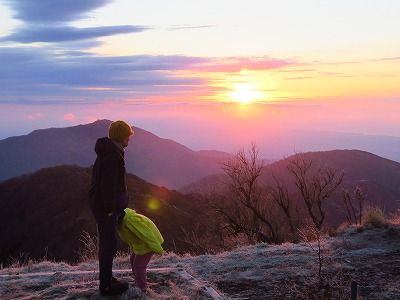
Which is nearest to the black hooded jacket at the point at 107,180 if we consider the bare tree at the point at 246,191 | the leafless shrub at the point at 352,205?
the leafless shrub at the point at 352,205

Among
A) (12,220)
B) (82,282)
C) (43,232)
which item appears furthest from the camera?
(12,220)

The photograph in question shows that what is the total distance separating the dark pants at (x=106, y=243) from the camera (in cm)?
579

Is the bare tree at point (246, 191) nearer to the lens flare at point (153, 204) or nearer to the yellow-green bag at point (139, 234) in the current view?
the yellow-green bag at point (139, 234)

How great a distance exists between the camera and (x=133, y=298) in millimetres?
5934

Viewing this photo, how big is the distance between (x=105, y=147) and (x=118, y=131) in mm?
237

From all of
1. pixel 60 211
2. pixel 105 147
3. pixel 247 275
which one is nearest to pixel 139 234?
pixel 105 147

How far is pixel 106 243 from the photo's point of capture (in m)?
5.87

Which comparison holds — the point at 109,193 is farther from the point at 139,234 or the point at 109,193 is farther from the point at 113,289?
the point at 113,289

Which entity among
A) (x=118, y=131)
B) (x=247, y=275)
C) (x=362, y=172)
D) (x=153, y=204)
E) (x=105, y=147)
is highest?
(x=118, y=131)

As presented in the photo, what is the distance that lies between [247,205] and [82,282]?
16875 mm

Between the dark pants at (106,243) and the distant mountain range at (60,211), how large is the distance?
41.6m

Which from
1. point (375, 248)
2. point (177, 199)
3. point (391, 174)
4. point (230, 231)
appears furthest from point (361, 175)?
point (375, 248)

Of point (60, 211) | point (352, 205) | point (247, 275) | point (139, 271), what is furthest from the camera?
point (60, 211)

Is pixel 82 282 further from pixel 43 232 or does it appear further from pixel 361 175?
pixel 361 175
